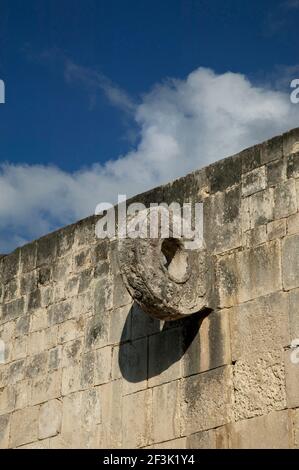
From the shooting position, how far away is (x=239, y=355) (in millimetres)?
8117

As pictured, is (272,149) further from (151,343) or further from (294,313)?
(151,343)

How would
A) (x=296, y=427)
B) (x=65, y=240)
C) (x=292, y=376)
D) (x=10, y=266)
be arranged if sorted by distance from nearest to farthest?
(x=296, y=427)
(x=292, y=376)
(x=65, y=240)
(x=10, y=266)

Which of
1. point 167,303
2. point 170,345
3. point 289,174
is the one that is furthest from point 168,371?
point 289,174

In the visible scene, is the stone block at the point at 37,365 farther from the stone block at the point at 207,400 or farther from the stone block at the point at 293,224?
the stone block at the point at 293,224

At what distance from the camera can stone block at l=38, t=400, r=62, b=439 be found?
31.5 feet

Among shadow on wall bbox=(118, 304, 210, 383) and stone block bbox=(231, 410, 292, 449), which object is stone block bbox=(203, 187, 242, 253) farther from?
stone block bbox=(231, 410, 292, 449)

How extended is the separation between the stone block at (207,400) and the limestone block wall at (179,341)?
0.01 m

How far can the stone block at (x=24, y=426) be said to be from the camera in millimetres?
9883

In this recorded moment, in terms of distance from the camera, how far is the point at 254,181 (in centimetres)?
863

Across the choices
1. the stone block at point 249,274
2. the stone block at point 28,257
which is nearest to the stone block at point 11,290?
the stone block at point 28,257

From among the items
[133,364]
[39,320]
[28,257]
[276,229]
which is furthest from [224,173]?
[28,257]

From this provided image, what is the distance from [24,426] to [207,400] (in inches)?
102

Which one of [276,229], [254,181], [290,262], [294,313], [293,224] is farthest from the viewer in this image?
[254,181]

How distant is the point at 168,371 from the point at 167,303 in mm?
814
